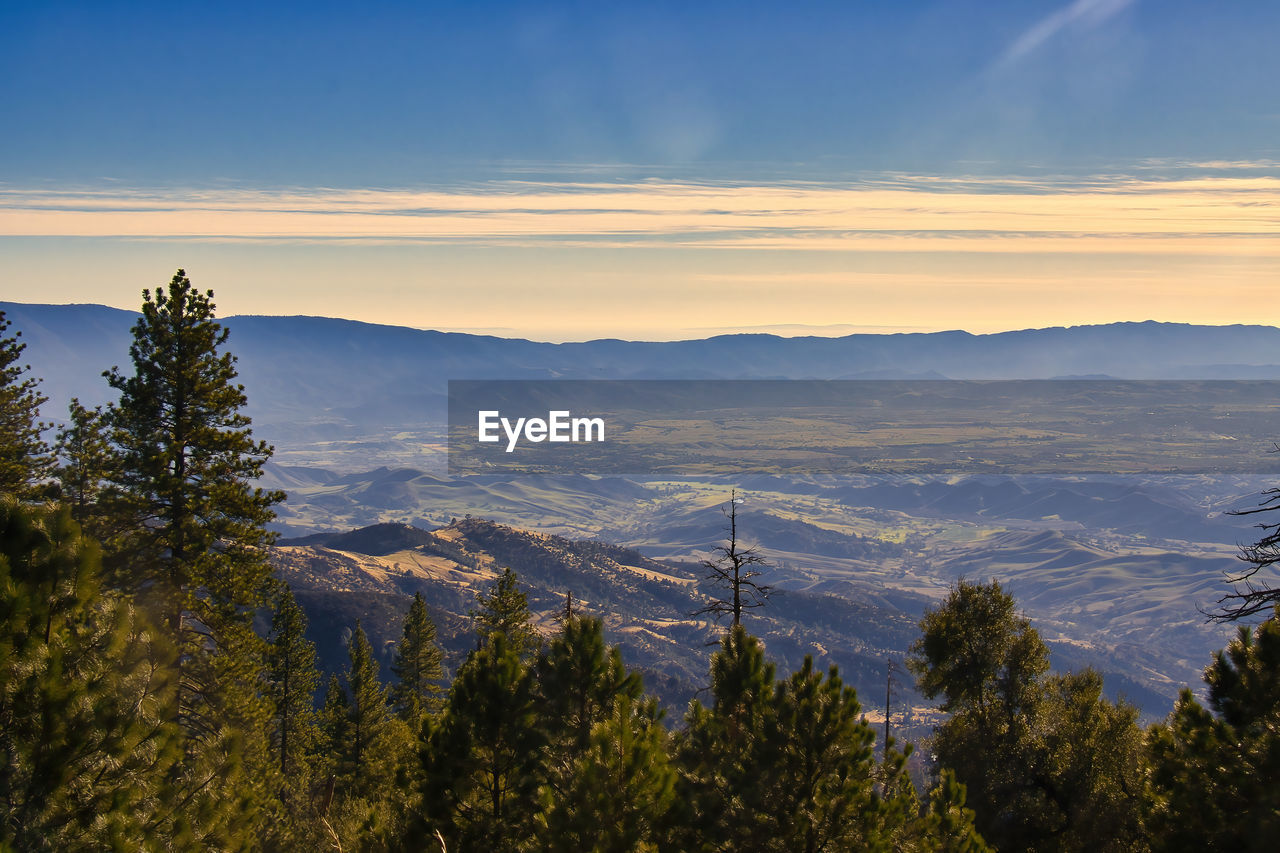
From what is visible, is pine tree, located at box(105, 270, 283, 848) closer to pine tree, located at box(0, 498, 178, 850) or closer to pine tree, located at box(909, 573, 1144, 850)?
pine tree, located at box(0, 498, 178, 850)

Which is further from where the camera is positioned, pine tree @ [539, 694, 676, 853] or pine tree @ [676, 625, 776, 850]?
pine tree @ [676, 625, 776, 850]

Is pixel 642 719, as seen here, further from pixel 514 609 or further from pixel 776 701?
pixel 514 609

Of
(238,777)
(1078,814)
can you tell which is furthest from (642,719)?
(1078,814)

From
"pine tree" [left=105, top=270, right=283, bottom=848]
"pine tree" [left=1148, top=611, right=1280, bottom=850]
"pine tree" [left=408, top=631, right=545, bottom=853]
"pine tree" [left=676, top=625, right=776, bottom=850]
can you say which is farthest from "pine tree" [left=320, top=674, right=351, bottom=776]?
"pine tree" [left=1148, top=611, right=1280, bottom=850]

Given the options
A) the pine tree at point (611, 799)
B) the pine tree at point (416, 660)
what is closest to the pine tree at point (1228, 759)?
the pine tree at point (611, 799)

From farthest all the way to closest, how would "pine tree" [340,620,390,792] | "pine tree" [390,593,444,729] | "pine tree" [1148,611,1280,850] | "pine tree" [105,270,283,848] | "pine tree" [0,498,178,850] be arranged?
1. "pine tree" [390,593,444,729]
2. "pine tree" [340,620,390,792]
3. "pine tree" [105,270,283,848]
4. "pine tree" [1148,611,1280,850]
5. "pine tree" [0,498,178,850]

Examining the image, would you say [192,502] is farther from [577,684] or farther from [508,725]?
[577,684]
